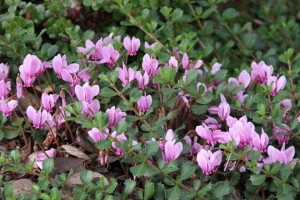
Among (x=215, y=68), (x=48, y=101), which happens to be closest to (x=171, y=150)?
(x=48, y=101)

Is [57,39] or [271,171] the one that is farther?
[57,39]

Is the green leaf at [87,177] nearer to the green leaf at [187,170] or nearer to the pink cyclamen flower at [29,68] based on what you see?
the green leaf at [187,170]

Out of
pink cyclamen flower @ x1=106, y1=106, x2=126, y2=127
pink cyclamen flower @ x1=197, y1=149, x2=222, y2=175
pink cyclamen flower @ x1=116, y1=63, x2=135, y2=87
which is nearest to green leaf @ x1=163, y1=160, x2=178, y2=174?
pink cyclamen flower @ x1=197, y1=149, x2=222, y2=175

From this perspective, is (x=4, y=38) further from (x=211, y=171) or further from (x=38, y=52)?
(x=211, y=171)

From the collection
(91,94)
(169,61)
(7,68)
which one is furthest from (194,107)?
(7,68)

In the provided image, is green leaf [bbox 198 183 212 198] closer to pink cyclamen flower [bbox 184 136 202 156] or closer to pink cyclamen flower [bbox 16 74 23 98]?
pink cyclamen flower [bbox 184 136 202 156]

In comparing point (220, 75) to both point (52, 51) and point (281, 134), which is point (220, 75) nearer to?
point (281, 134)

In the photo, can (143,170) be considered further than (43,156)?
No

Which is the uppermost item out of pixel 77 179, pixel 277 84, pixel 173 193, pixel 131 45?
pixel 131 45
